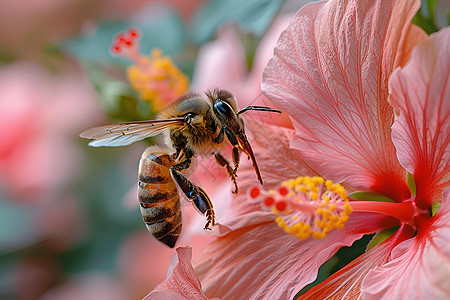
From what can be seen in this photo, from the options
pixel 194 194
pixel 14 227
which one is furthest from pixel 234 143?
pixel 14 227

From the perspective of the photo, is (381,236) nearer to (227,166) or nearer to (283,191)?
(283,191)

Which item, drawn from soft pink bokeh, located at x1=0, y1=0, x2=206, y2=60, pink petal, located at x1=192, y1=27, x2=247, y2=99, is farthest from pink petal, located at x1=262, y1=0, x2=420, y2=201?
soft pink bokeh, located at x1=0, y1=0, x2=206, y2=60

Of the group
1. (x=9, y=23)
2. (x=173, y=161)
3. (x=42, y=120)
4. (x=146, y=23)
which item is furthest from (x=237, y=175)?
(x=9, y=23)

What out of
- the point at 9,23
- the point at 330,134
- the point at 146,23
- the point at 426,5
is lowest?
the point at 330,134

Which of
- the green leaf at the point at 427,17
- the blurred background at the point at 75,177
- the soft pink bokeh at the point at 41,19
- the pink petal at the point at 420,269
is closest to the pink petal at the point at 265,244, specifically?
the pink petal at the point at 420,269

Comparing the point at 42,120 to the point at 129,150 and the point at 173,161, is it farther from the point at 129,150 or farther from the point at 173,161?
the point at 173,161

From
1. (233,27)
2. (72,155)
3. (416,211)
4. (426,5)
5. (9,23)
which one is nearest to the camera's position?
(416,211)

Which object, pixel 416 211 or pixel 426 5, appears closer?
pixel 416 211
